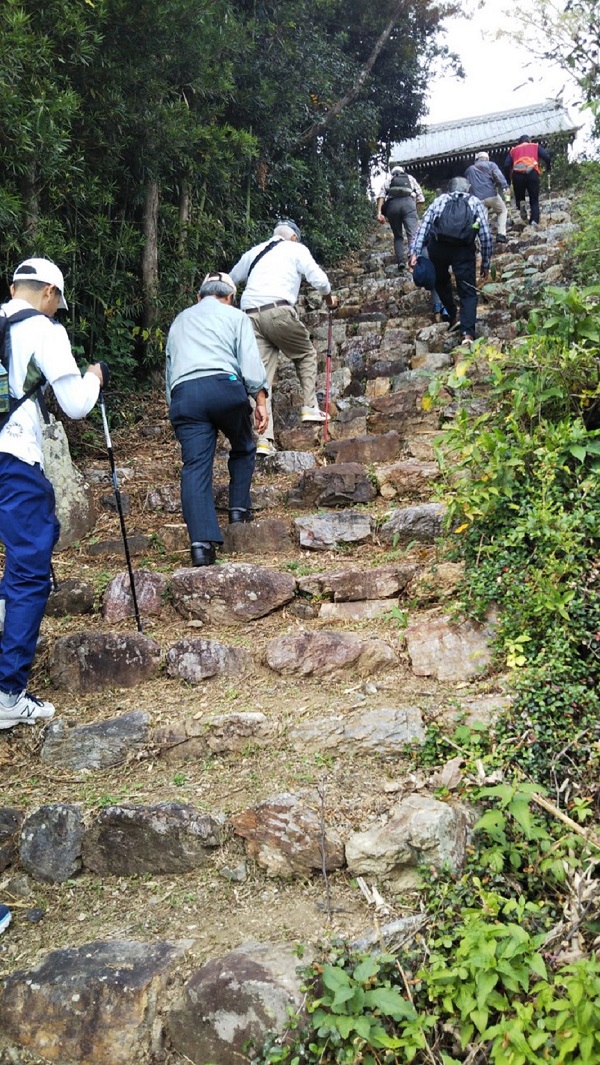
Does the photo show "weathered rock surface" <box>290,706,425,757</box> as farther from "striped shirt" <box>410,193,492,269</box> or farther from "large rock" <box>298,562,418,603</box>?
"striped shirt" <box>410,193,492,269</box>

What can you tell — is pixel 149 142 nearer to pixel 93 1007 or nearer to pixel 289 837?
pixel 289 837

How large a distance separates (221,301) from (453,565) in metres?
2.37

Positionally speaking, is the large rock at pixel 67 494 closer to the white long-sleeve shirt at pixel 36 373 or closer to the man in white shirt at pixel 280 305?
the man in white shirt at pixel 280 305

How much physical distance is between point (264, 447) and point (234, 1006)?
4331mm

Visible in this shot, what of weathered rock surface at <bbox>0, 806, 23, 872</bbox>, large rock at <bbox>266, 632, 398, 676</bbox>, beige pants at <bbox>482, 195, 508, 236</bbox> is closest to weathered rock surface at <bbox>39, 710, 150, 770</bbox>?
weathered rock surface at <bbox>0, 806, 23, 872</bbox>

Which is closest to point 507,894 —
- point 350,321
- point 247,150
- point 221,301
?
point 221,301

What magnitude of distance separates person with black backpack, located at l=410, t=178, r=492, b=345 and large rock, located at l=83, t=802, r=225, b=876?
5.55 m

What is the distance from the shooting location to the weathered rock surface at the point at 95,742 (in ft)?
10.9

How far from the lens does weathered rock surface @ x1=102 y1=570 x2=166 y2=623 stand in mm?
4270

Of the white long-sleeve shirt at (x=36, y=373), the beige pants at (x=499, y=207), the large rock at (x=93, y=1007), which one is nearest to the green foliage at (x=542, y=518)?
the large rock at (x=93, y=1007)

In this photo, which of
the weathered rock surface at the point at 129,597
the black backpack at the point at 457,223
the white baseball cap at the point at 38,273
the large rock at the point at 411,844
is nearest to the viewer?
the large rock at the point at 411,844

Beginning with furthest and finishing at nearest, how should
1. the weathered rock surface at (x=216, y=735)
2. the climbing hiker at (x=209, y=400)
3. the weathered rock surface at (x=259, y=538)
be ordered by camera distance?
the weathered rock surface at (x=259, y=538), the climbing hiker at (x=209, y=400), the weathered rock surface at (x=216, y=735)

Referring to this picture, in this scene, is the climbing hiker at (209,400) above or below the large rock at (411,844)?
above

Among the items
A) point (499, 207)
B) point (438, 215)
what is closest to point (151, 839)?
point (438, 215)
